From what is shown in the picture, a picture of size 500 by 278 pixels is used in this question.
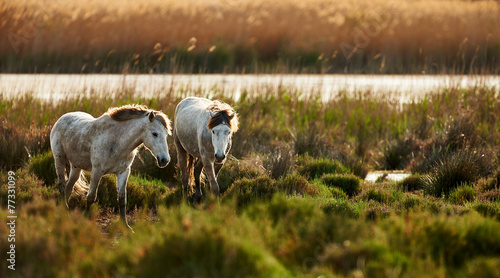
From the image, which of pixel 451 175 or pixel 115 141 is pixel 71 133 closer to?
pixel 115 141

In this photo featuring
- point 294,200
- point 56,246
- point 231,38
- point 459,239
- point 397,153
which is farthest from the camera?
point 231,38

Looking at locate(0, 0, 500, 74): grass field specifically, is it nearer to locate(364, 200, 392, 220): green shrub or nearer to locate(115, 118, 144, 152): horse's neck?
locate(364, 200, 392, 220): green shrub

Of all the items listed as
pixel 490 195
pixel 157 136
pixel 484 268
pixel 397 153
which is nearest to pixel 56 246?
pixel 157 136

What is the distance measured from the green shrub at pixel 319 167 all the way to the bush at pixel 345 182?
39 cm

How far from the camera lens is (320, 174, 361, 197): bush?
10.1 m

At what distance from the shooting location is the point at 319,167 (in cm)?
1107

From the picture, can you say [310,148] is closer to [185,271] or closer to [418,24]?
[185,271]

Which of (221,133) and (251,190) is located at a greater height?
(221,133)

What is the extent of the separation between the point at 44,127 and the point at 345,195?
16.0 feet

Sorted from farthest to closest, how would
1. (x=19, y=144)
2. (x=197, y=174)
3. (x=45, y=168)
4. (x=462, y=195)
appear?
1. (x=19, y=144)
2. (x=45, y=168)
3. (x=197, y=174)
4. (x=462, y=195)

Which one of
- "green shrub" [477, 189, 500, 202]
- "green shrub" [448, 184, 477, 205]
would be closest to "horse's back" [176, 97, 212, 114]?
"green shrub" [448, 184, 477, 205]

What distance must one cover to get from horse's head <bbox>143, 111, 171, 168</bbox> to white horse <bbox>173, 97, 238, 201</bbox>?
790 millimetres

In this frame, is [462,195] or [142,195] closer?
[142,195]

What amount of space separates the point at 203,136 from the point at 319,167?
9.73ft
